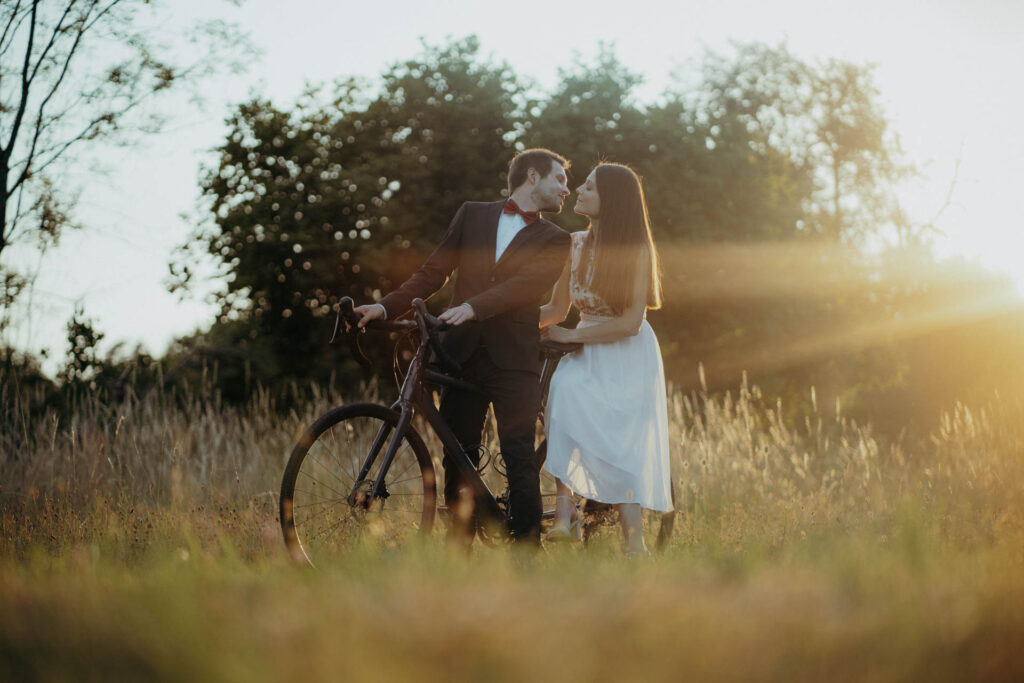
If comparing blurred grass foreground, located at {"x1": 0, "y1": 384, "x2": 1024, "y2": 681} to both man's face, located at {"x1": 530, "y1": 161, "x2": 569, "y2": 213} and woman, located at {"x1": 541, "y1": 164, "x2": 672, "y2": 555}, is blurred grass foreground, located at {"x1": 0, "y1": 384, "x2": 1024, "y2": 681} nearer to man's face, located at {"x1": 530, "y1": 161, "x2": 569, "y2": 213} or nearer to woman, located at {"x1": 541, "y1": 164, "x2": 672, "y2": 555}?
woman, located at {"x1": 541, "y1": 164, "x2": 672, "y2": 555}

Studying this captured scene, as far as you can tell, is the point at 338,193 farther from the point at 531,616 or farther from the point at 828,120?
the point at 828,120

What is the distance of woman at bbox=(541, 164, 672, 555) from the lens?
4.54 meters

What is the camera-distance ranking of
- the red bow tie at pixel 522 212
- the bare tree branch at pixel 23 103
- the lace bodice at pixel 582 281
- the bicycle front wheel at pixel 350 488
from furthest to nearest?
the bare tree branch at pixel 23 103 → the lace bodice at pixel 582 281 → the red bow tie at pixel 522 212 → the bicycle front wheel at pixel 350 488

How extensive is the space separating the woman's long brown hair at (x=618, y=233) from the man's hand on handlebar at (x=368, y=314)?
3.98ft

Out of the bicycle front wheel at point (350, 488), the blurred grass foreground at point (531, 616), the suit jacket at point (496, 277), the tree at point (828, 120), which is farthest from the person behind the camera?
the tree at point (828, 120)

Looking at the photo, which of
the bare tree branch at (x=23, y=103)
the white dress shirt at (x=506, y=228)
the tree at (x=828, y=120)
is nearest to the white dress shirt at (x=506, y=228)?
the white dress shirt at (x=506, y=228)

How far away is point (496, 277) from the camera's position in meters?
4.35

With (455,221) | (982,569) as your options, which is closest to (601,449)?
(455,221)

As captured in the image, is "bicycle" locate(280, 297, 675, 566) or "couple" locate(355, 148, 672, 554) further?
"couple" locate(355, 148, 672, 554)

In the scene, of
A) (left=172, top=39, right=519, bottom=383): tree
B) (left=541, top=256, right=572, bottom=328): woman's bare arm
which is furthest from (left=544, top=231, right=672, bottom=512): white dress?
(left=172, top=39, right=519, bottom=383): tree

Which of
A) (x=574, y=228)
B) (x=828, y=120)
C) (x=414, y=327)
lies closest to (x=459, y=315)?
(x=414, y=327)

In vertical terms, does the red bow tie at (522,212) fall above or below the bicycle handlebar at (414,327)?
above

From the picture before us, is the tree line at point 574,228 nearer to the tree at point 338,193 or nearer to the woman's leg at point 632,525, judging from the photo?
the tree at point 338,193

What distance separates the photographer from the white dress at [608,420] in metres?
4.54
